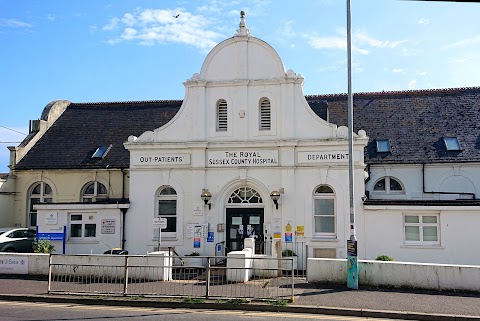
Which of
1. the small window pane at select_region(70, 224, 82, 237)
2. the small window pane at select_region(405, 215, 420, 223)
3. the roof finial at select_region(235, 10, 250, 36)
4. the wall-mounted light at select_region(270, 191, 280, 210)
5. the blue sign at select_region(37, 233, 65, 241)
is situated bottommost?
the blue sign at select_region(37, 233, 65, 241)

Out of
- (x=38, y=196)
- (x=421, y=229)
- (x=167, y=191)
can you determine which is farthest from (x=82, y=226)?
(x=421, y=229)

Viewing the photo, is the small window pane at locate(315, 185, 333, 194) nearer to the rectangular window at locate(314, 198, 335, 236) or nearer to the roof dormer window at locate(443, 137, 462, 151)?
the rectangular window at locate(314, 198, 335, 236)

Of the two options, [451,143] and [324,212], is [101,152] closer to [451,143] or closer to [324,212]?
[324,212]

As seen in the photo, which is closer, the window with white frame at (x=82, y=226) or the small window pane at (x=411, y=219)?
the small window pane at (x=411, y=219)

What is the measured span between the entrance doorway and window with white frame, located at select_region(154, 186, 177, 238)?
2.46 metres

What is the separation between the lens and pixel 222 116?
21.4 metres

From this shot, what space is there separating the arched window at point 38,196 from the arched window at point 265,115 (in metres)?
13.3

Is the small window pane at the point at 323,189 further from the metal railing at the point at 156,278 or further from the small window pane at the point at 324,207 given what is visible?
the metal railing at the point at 156,278

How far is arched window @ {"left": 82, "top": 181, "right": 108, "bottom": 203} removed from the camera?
26.1 m

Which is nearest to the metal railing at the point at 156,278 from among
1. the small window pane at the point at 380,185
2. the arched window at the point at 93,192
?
the small window pane at the point at 380,185

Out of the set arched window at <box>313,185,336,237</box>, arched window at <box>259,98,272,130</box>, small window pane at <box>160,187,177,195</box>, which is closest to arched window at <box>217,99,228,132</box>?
arched window at <box>259,98,272,130</box>

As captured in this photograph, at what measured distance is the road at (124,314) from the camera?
35.2 feet

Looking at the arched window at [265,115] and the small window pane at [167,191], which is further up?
the arched window at [265,115]

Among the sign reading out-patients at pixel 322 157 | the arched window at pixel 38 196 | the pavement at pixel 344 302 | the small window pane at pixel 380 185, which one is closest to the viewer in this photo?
the pavement at pixel 344 302
